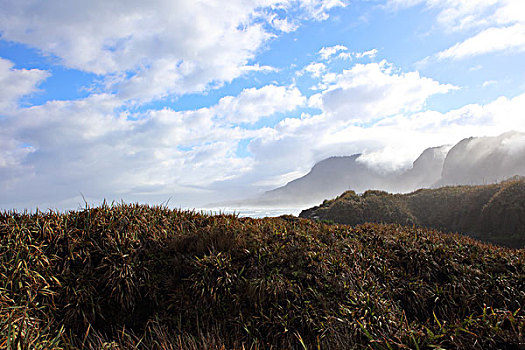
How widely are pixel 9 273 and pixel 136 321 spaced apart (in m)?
2.19

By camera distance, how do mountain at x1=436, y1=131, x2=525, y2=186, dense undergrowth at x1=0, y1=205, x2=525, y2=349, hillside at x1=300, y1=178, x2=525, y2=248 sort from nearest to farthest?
1. dense undergrowth at x1=0, y1=205, x2=525, y2=349
2. hillside at x1=300, y1=178, x2=525, y2=248
3. mountain at x1=436, y1=131, x2=525, y2=186

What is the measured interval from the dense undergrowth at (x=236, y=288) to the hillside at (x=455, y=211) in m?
6.65

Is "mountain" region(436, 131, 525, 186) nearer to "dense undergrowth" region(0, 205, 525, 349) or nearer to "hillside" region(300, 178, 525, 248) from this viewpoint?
"hillside" region(300, 178, 525, 248)

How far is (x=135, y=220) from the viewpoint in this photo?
683 cm

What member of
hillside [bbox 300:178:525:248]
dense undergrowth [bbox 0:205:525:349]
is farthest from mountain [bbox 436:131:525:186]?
dense undergrowth [bbox 0:205:525:349]

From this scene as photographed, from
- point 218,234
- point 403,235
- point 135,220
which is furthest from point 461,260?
point 135,220

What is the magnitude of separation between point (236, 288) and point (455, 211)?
45.7 feet

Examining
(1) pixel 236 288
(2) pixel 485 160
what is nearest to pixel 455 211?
(1) pixel 236 288

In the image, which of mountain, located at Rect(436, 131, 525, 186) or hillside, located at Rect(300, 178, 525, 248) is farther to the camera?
mountain, located at Rect(436, 131, 525, 186)

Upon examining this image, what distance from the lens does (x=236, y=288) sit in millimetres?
5301

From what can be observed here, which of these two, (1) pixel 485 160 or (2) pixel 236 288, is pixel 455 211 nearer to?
(2) pixel 236 288

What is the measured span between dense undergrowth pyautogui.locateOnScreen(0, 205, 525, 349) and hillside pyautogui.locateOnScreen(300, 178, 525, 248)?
665cm

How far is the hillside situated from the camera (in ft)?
39.4

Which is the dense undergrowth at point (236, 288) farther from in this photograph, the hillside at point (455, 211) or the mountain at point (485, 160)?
the mountain at point (485, 160)
